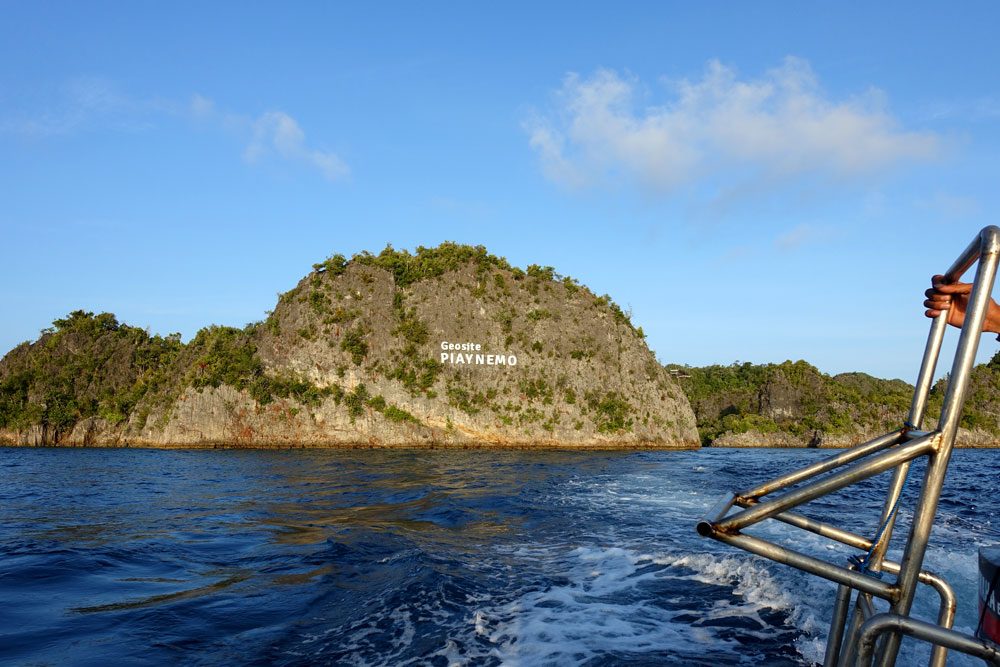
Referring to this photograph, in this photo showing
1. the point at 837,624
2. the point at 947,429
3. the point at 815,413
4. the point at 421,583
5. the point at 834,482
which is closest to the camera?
the point at 947,429

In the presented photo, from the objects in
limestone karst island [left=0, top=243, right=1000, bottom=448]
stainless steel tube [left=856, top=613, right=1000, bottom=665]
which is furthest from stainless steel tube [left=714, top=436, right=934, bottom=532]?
limestone karst island [left=0, top=243, right=1000, bottom=448]

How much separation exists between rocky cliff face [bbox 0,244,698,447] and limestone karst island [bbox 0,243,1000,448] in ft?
0.50

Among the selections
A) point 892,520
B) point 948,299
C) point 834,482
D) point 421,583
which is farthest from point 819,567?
point 421,583

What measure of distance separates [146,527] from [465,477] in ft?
46.7

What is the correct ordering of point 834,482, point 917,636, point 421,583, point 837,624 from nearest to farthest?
point 917,636, point 834,482, point 837,624, point 421,583

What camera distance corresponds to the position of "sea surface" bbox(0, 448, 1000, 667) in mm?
6359

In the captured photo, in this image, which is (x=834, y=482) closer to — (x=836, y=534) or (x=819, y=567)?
(x=819, y=567)

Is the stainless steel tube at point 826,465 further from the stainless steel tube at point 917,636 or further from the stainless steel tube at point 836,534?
the stainless steel tube at point 917,636

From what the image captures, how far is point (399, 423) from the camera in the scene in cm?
6041

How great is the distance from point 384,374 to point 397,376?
4.51 ft

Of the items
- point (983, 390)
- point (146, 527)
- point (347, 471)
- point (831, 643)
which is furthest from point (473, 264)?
point (983, 390)

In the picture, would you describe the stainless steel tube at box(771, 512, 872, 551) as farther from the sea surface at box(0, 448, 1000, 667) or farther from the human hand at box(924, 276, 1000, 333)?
the sea surface at box(0, 448, 1000, 667)

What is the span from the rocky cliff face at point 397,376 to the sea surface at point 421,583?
43404 mm

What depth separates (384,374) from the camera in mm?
62156
